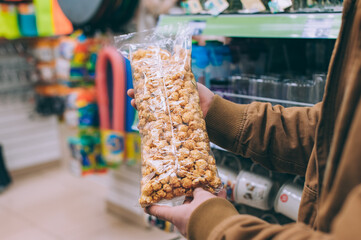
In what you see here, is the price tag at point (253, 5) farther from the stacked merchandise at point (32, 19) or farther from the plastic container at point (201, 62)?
the stacked merchandise at point (32, 19)

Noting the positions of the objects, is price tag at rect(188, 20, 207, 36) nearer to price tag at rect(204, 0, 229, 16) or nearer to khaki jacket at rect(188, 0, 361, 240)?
price tag at rect(204, 0, 229, 16)

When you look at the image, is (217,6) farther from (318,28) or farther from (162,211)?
(162,211)

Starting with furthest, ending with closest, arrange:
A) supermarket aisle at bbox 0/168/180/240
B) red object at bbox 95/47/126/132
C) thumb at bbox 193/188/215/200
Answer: supermarket aisle at bbox 0/168/180/240 < red object at bbox 95/47/126/132 < thumb at bbox 193/188/215/200

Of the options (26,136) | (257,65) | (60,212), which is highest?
(257,65)

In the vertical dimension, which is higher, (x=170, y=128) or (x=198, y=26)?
(x=198, y=26)

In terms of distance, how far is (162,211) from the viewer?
2.85 ft

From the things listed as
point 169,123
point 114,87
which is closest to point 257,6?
point 169,123

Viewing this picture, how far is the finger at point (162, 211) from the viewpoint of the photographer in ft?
2.78

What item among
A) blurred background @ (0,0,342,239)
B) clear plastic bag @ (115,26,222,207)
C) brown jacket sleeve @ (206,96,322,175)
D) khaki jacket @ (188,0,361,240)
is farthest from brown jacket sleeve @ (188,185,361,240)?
blurred background @ (0,0,342,239)

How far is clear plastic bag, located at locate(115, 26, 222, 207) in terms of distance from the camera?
3.03 ft

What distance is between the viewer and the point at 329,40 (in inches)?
60.3

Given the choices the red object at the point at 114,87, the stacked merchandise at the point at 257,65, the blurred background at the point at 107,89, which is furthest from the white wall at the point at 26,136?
the stacked merchandise at the point at 257,65

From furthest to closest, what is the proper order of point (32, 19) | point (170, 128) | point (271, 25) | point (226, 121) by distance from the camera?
point (32, 19) < point (271, 25) < point (226, 121) < point (170, 128)

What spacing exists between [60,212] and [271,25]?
101 inches
